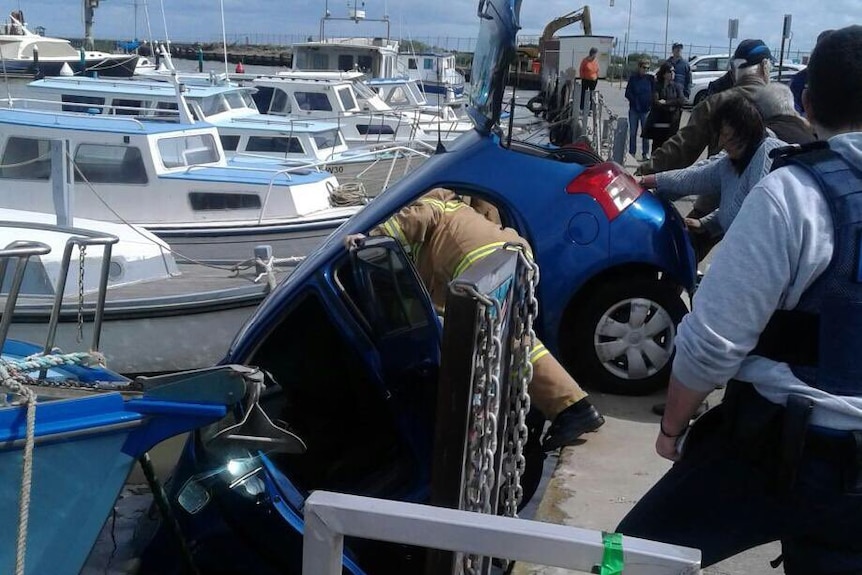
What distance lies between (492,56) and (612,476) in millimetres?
2023

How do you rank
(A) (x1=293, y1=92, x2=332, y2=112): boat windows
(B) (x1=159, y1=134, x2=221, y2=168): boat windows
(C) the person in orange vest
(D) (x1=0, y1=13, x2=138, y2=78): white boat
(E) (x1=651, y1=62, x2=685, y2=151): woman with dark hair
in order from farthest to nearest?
(D) (x1=0, y1=13, x2=138, y2=78): white boat < (A) (x1=293, y1=92, x2=332, y2=112): boat windows < (E) (x1=651, y1=62, x2=685, y2=151): woman with dark hair < (B) (x1=159, y1=134, x2=221, y2=168): boat windows < (C) the person in orange vest

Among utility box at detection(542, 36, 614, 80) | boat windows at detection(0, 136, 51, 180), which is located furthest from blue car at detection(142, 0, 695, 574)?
utility box at detection(542, 36, 614, 80)

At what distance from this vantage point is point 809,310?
218 cm

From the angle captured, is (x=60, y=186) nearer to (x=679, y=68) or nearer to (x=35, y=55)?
(x=679, y=68)

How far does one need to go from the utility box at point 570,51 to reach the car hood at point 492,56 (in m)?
15.0

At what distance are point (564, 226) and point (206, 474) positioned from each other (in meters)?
2.21

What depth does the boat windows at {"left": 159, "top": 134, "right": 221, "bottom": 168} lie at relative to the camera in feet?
40.7

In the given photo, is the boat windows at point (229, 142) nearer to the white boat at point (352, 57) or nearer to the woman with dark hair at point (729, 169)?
the white boat at point (352, 57)

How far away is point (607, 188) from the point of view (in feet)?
16.0

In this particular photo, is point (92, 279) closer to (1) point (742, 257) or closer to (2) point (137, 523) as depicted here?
(2) point (137, 523)

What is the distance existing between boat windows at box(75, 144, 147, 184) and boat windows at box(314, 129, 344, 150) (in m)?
4.55

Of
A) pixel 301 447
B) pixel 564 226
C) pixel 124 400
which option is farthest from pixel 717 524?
pixel 564 226

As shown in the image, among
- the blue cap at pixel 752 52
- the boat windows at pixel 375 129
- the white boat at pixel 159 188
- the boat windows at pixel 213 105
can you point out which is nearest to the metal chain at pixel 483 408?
the blue cap at pixel 752 52

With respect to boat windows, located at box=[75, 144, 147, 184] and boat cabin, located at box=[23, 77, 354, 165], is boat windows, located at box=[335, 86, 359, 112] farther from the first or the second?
boat windows, located at box=[75, 144, 147, 184]
